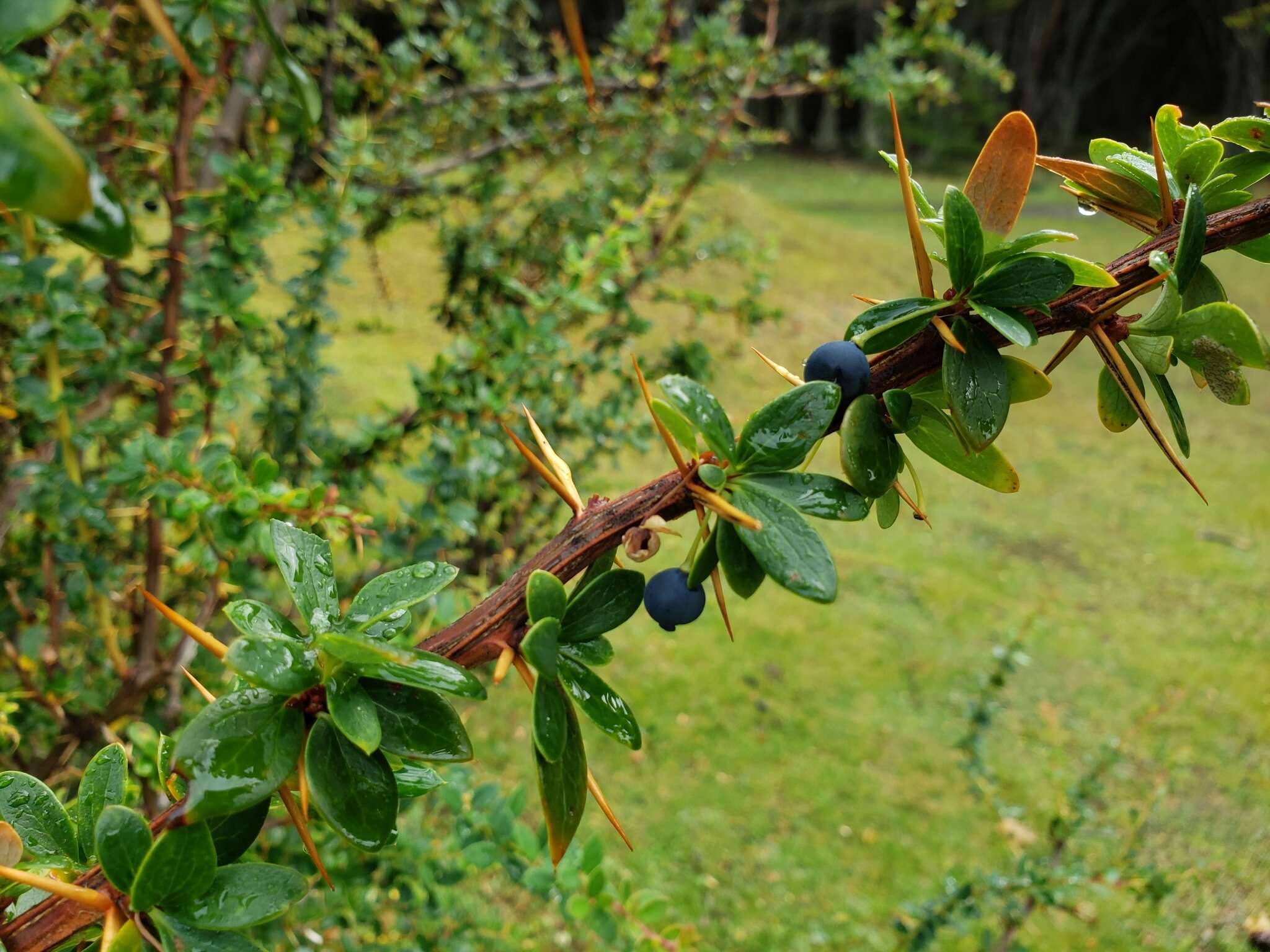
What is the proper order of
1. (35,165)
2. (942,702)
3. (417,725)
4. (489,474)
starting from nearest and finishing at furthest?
1. (35,165)
2. (417,725)
3. (489,474)
4. (942,702)

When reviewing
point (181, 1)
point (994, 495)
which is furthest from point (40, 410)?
point (994, 495)

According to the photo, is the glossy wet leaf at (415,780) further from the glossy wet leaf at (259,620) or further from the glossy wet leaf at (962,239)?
the glossy wet leaf at (962,239)

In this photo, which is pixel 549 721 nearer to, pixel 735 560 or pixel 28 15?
pixel 735 560

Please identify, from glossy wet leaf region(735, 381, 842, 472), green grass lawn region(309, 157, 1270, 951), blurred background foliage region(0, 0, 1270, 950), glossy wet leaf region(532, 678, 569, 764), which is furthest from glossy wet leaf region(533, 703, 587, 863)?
green grass lawn region(309, 157, 1270, 951)

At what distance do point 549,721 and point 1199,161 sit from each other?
317 mm

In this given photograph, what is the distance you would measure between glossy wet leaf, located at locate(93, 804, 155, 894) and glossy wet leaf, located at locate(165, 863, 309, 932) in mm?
17

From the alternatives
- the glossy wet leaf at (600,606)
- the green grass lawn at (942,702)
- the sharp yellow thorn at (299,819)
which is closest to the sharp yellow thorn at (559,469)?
the glossy wet leaf at (600,606)

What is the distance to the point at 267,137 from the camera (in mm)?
1354

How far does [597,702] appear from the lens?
0.98 ft

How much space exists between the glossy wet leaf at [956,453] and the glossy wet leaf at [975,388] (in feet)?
0.07

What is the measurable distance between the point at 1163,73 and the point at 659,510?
16655 millimetres

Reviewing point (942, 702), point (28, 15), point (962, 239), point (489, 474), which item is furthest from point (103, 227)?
point (942, 702)

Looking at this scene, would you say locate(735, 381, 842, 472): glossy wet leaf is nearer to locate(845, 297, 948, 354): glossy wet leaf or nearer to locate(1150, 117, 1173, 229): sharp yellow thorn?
locate(845, 297, 948, 354): glossy wet leaf

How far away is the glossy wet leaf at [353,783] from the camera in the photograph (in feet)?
0.89
